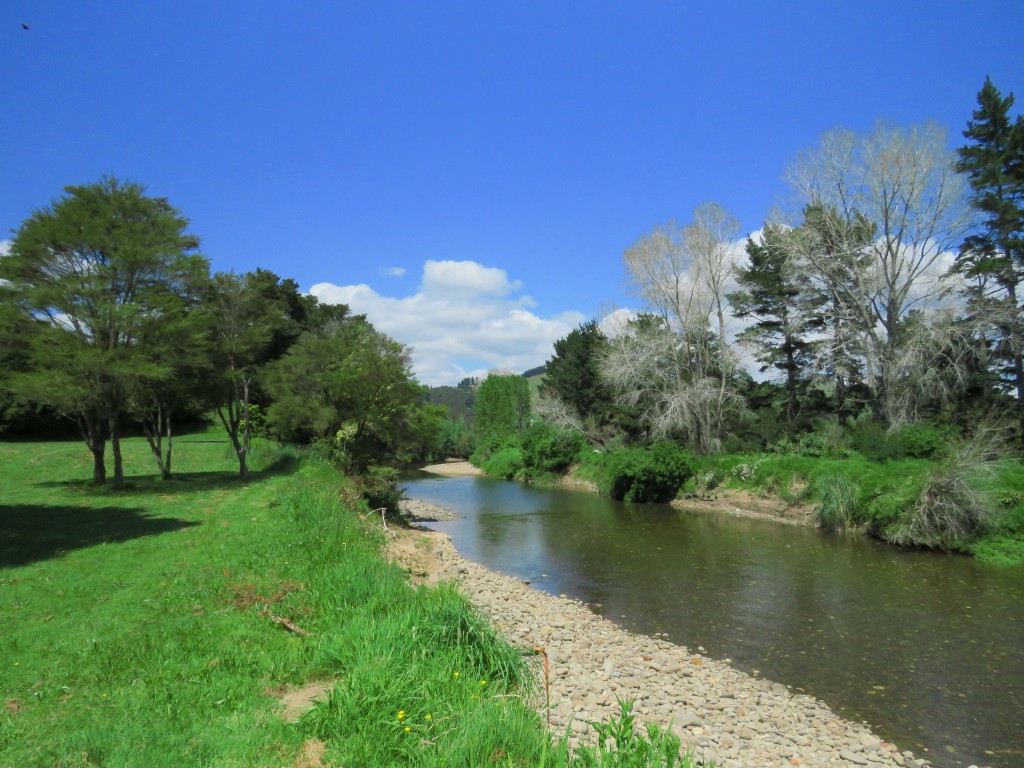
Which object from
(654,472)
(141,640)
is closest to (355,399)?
(654,472)

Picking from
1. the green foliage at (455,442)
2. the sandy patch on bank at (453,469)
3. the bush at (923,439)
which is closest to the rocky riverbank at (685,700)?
the bush at (923,439)

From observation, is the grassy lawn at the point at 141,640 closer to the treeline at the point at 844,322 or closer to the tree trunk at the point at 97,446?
the tree trunk at the point at 97,446

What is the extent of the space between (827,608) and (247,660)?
11623 mm

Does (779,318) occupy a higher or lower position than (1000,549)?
higher

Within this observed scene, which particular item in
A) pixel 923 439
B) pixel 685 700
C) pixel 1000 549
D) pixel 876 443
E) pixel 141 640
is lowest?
pixel 685 700

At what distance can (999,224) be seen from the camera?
2467cm

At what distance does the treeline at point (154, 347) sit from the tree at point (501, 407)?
40.5 meters

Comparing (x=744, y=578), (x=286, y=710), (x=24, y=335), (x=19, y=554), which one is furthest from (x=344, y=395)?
(x=286, y=710)

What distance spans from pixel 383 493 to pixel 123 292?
10721mm

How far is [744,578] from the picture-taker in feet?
50.9

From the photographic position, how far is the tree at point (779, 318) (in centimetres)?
3306

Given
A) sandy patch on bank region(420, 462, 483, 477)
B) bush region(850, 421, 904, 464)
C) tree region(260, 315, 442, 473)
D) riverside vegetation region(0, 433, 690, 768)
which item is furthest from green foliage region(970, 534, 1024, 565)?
sandy patch on bank region(420, 462, 483, 477)

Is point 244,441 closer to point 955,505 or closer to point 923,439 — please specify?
point 955,505

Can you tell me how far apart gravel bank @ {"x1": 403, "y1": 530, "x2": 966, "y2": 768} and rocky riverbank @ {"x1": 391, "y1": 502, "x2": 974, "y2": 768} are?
1cm
